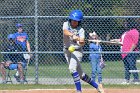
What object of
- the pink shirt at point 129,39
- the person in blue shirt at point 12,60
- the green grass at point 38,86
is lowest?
the green grass at point 38,86

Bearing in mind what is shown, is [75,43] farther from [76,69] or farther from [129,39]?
[129,39]

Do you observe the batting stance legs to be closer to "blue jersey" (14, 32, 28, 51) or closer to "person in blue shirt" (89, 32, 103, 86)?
"person in blue shirt" (89, 32, 103, 86)

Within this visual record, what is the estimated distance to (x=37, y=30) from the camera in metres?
14.3

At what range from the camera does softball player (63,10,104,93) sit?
11234mm

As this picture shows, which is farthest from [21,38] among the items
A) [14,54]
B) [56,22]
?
[56,22]

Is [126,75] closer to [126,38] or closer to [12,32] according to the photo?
[126,38]

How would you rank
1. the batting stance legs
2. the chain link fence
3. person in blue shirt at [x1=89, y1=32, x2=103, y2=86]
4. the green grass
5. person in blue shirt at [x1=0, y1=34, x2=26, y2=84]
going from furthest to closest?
the chain link fence
person in blue shirt at [x1=0, y1=34, x2=26, y2=84]
person in blue shirt at [x1=89, y1=32, x2=103, y2=86]
the green grass
the batting stance legs

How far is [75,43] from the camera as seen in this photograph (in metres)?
11.6

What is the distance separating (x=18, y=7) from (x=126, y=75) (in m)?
3.59

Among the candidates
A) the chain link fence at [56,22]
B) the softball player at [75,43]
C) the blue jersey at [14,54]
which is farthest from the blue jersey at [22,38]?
the softball player at [75,43]

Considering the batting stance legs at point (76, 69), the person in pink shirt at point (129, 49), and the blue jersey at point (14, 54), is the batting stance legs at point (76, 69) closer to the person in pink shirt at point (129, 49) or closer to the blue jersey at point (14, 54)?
the person in pink shirt at point (129, 49)

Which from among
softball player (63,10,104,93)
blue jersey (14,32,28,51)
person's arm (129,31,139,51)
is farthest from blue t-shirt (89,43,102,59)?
softball player (63,10,104,93)

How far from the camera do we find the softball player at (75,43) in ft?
36.9

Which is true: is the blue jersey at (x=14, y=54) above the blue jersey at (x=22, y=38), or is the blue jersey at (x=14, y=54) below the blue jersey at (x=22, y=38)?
below
